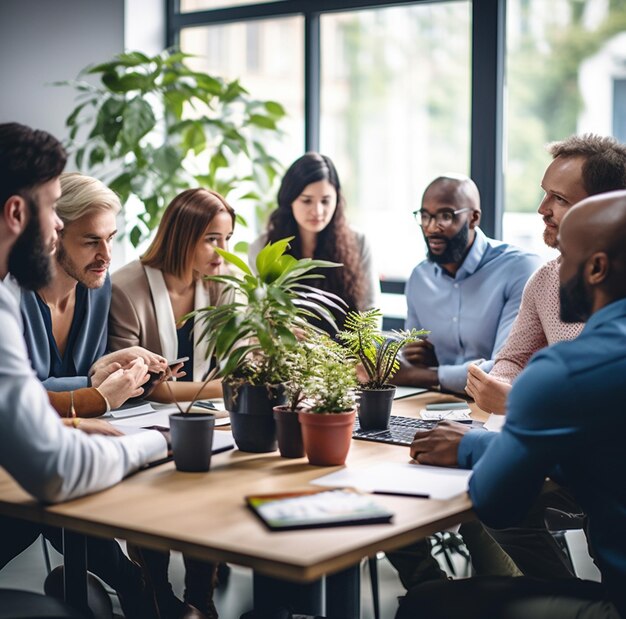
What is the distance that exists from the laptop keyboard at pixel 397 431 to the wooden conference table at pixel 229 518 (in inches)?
5.8

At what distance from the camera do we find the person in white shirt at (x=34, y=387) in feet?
5.19

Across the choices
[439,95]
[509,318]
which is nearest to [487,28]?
[439,95]

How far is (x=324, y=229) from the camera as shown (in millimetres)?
4414

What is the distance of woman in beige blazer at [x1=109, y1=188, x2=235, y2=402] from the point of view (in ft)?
9.99

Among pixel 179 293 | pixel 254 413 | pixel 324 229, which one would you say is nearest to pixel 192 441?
pixel 254 413

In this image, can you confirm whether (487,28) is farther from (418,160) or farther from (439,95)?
(418,160)

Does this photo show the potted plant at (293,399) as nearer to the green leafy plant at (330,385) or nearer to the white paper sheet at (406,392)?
the green leafy plant at (330,385)

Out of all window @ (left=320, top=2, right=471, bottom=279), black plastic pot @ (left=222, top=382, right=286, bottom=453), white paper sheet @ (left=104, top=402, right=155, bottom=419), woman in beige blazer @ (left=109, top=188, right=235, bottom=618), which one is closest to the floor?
woman in beige blazer @ (left=109, top=188, right=235, bottom=618)

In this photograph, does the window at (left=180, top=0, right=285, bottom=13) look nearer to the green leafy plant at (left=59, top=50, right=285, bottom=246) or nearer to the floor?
the green leafy plant at (left=59, top=50, right=285, bottom=246)

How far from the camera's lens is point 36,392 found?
1.61 meters

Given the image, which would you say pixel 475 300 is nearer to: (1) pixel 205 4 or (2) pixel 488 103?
(2) pixel 488 103

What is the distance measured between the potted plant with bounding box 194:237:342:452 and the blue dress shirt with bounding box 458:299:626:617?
531 millimetres

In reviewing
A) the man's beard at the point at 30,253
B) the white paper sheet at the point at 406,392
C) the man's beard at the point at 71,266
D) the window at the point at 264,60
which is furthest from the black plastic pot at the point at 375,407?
the window at the point at 264,60

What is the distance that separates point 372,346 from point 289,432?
1.24 ft
